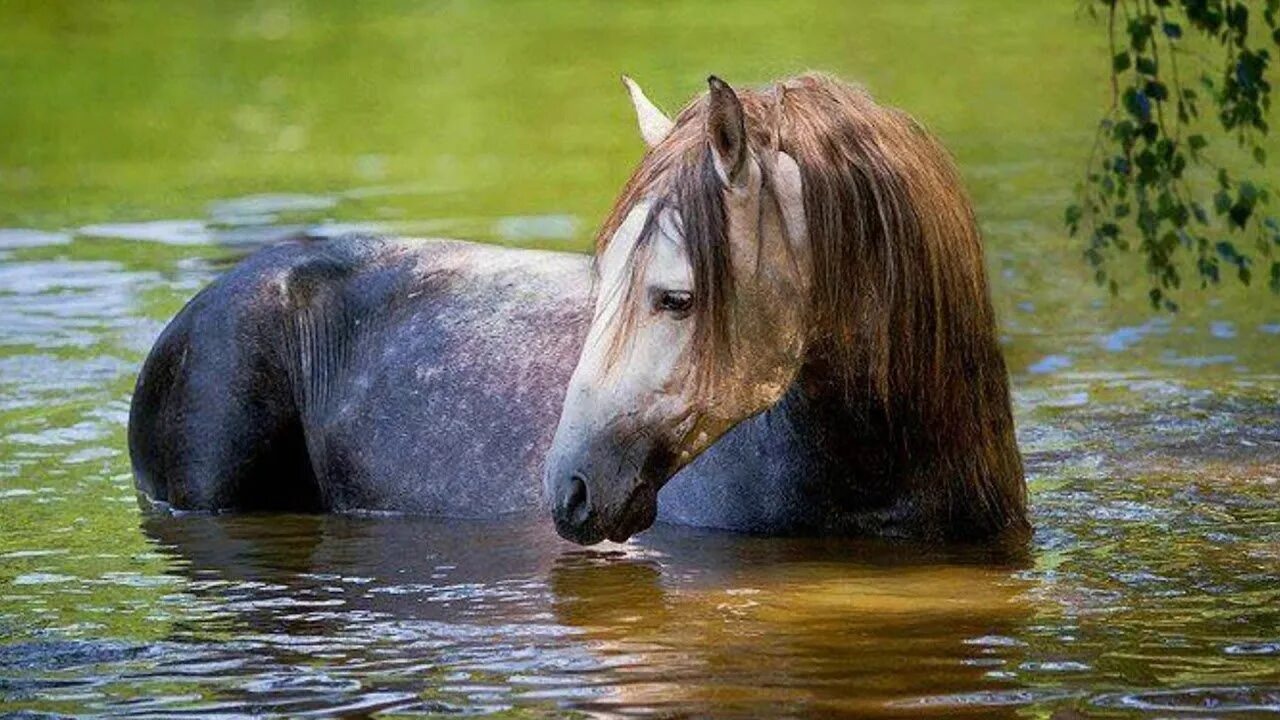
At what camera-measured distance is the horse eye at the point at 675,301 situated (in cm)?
602

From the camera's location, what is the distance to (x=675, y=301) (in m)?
6.03

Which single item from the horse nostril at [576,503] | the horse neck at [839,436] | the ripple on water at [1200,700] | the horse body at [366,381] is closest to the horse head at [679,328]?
the horse nostril at [576,503]

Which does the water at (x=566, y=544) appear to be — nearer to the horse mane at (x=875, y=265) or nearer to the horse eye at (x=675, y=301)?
the horse mane at (x=875, y=265)

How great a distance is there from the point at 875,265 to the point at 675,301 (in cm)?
59

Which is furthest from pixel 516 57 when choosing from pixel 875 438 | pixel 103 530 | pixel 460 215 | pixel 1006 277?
pixel 875 438

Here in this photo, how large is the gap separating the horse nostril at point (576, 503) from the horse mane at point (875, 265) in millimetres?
409

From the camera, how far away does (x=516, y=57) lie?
21359mm

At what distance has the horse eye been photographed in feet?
19.8

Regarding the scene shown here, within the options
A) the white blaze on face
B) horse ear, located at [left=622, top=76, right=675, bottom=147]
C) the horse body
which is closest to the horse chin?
the white blaze on face

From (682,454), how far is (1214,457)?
2728 mm

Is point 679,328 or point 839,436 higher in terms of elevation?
point 679,328

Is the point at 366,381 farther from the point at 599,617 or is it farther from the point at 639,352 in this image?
the point at 639,352

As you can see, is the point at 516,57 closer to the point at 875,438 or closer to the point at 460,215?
the point at 460,215

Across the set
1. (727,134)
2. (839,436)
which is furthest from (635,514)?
(727,134)
